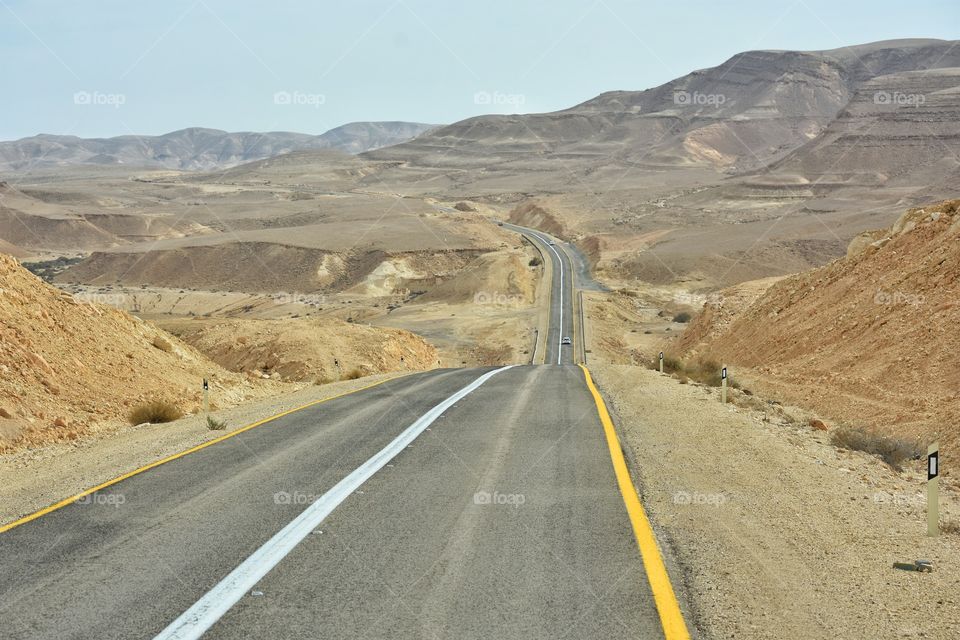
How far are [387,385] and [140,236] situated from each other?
454ft

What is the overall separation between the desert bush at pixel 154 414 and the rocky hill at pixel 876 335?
47.7 feet

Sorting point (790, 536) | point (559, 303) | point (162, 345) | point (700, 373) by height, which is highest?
point (559, 303)

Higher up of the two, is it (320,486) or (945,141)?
(945,141)

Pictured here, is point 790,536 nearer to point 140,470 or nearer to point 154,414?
point 140,470

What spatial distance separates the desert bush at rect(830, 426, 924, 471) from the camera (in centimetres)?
1186

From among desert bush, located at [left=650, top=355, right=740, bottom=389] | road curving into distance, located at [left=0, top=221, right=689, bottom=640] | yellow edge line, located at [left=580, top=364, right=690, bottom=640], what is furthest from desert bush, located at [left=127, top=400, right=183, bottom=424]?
desert bush, located at [left=650, top=355, right=740, bottom=389]

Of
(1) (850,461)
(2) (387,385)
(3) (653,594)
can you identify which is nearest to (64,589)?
(3) (653,594)

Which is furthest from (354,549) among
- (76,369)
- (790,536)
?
(76,369)

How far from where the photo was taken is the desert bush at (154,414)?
17.3 meters

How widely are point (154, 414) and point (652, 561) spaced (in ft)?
45.6

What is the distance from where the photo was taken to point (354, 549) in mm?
6719

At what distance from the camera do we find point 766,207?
12712 cm

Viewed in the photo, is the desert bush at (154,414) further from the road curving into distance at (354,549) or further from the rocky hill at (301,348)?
the rocky hill at (301,348)

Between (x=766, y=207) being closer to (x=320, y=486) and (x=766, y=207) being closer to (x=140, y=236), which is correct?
(x=140, y=236)
